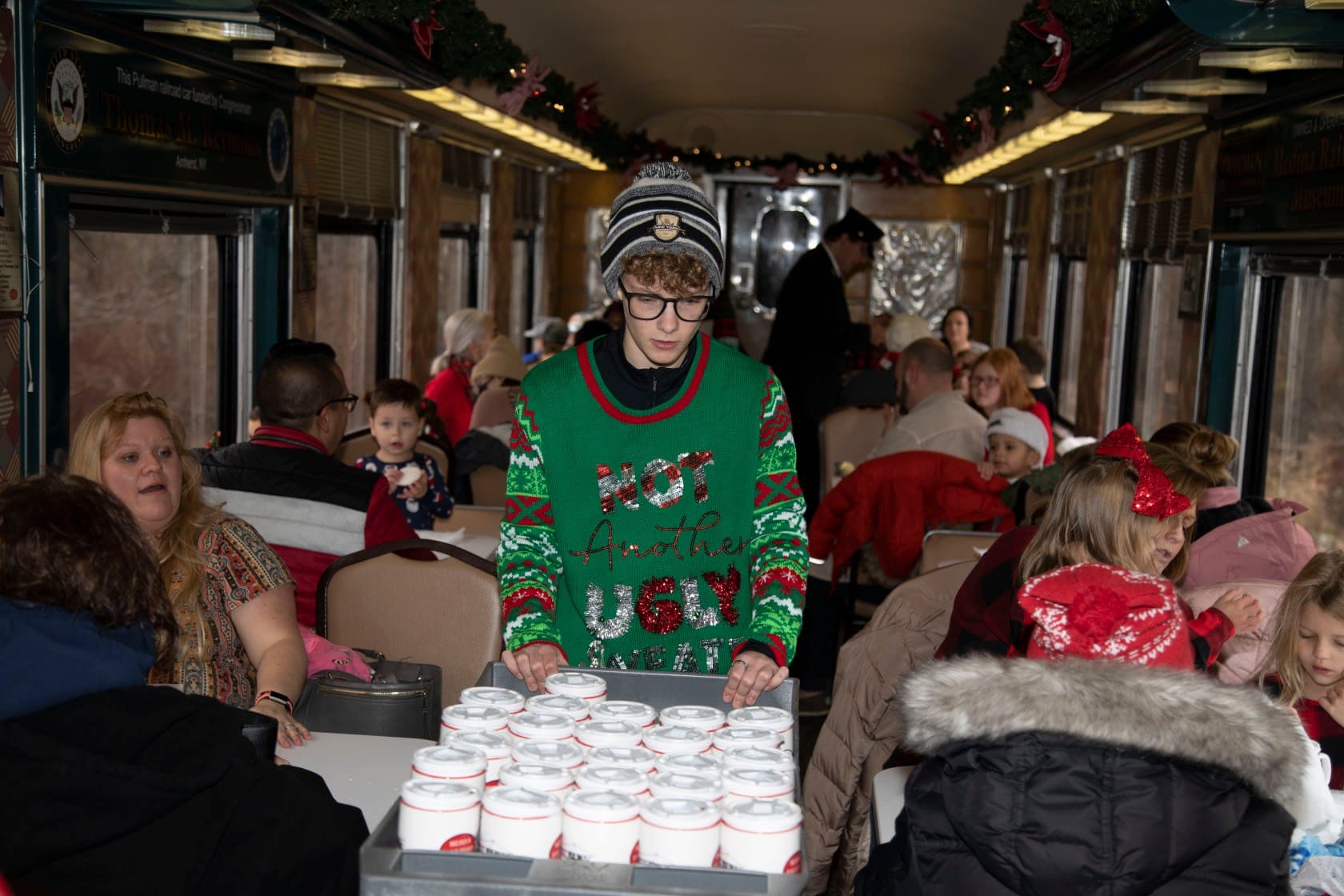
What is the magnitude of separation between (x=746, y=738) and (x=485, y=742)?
13.2 inches

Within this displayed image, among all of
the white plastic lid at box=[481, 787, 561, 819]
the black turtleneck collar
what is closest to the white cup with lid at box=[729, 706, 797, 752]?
the white plastic lid at box=[481, 787, 561, 819]

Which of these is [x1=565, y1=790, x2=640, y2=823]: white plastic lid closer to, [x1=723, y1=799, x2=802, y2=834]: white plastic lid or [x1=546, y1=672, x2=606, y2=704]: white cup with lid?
[x1=723, y1=799, x2=802, y2=834]: white plastic lid

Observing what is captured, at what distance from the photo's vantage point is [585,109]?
34.2 feet

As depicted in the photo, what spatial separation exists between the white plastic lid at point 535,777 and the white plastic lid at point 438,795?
0.05m

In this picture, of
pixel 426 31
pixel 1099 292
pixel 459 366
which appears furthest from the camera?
pixel 1099 292

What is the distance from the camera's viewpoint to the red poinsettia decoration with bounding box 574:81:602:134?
1026cm

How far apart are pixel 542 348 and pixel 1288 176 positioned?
518cm

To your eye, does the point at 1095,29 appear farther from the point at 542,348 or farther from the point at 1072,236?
the point at 1072,236

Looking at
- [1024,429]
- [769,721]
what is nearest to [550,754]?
[769,721]

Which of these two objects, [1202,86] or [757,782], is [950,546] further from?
[757,782]

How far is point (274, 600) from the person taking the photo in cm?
296

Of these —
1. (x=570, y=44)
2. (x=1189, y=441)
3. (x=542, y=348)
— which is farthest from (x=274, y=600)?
(x=570, y=44)

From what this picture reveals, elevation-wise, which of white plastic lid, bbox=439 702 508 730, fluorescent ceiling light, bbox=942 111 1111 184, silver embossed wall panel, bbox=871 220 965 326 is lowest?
white plastic lid, bbox=439 702 508 730

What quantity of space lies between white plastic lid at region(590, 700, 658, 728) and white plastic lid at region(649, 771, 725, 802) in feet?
0.56
